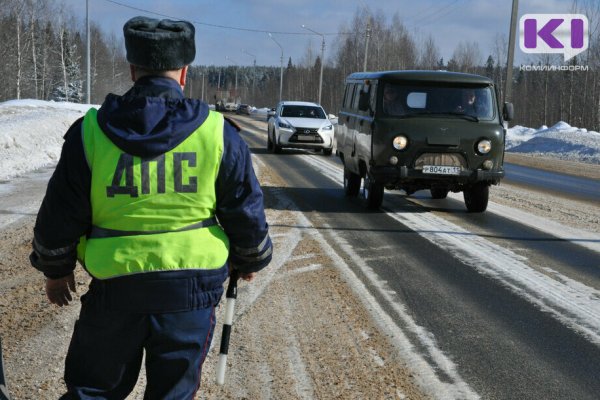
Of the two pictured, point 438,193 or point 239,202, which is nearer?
point 239,202

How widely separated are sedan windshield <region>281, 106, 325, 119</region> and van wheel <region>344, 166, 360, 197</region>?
1209 centimetres

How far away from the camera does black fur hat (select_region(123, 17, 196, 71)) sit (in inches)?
99.7

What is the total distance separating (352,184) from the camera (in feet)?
45.6

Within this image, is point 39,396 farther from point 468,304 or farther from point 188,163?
point 468,304

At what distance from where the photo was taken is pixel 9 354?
4820 mm

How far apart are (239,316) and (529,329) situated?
6.86 feet

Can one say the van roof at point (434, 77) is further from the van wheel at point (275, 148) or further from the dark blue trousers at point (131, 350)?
the van wheel at point (275, 148)

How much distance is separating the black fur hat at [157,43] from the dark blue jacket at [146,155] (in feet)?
0.19

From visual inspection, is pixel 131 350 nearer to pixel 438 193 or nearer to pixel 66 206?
pixel 66 206

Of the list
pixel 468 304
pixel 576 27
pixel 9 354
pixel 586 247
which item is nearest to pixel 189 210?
pixel 9 354

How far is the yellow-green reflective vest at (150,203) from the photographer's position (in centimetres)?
243

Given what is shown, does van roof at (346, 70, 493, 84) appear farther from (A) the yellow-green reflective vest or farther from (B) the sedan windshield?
(B) the sedan windshield

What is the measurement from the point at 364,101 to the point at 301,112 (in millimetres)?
14127

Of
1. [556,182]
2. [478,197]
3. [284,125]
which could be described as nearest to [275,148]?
[284,125]
